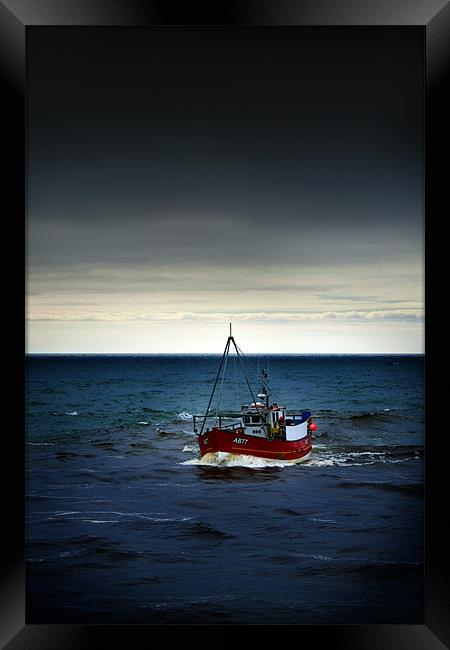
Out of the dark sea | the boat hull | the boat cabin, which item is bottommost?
the dark sea

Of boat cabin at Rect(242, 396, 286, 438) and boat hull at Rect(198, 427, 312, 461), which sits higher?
boat cabin at Rect(242, 396, 286, 438)

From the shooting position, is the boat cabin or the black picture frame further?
the boat cabin

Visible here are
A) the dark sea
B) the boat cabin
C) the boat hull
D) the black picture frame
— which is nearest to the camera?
the black picture frame

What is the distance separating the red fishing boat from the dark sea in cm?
11

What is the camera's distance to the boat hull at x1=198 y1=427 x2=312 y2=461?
4.85 meters

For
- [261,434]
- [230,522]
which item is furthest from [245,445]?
[230,522]

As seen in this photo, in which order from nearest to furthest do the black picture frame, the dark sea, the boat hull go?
the black picture frame, the dark sea, the boat hull

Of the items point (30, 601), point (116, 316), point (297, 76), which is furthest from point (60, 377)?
point (297, 76)

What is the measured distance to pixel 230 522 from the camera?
4316 mm

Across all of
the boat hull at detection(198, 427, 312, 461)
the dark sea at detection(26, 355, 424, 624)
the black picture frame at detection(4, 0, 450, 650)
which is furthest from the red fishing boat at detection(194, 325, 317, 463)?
the black picture frame at detection(4, 0, 450, 650)

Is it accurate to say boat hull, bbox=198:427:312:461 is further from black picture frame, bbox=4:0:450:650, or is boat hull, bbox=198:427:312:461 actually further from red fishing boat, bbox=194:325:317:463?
black picture frame, bbox=4:0:450:650
